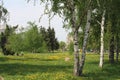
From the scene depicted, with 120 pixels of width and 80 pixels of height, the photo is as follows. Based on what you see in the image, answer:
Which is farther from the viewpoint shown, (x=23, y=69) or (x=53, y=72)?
(x=23, y=69)

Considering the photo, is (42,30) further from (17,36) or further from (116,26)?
(116,26)

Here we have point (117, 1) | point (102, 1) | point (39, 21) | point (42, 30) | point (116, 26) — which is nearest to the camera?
point (39, 21)

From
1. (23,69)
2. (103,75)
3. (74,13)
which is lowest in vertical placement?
(103,75)

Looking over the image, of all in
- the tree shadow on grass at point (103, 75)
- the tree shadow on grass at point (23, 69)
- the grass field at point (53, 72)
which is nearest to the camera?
the grass field at point (53, 72)

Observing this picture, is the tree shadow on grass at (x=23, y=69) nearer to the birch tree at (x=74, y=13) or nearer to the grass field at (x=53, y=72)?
the grass field at (x=53, y=72)

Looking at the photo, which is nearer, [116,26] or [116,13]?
[116,13]

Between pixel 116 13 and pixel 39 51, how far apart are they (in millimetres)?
77056

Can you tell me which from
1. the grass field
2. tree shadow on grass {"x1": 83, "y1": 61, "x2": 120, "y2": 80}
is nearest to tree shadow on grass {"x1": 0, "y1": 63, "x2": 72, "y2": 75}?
the grass field

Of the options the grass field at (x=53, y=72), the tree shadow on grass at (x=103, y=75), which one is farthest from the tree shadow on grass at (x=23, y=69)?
the tree shadow on grass at (x=103, y=75)

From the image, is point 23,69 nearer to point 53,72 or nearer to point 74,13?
point 53,72

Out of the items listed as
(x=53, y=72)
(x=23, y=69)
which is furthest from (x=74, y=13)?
(x=23, y=69)

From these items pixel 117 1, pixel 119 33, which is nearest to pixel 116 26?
pixel 119 33

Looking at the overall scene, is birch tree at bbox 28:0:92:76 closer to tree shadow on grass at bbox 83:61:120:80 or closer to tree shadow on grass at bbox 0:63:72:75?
tree shadow on grass at bbox 83:61:120:80

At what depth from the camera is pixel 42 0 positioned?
29.8 m
